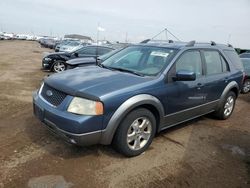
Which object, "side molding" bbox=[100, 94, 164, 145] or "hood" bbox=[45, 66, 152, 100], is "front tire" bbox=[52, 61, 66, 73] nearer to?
"hood" bbox=[45, 66, 152, 100]

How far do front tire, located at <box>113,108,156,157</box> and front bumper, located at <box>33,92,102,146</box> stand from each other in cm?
38

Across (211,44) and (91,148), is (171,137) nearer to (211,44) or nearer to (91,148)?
(91,148)

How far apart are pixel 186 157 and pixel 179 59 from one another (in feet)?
5.46

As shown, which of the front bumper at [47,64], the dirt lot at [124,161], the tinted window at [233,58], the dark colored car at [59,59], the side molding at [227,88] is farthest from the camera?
the front bumper at [47,64]

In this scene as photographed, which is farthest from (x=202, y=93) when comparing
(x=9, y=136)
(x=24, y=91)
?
(x=24, y=91)

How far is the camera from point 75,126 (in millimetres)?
3697

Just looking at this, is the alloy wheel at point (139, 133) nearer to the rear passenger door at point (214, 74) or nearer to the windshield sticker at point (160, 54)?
the windshield sticker at point (160, 54)

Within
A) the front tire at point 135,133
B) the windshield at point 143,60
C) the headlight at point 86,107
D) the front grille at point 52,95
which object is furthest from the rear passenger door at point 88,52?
the headlight at point 86,107

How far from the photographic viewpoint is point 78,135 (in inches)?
147

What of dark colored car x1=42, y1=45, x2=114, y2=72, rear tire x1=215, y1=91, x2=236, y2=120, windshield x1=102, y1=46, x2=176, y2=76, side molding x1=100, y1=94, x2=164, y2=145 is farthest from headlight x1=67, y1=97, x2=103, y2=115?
dark colored car x1=42, y1=45, x2=114, y2=72

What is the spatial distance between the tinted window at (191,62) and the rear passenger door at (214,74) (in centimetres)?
21

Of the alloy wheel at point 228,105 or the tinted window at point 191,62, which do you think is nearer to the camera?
the tinted window at point 191,62

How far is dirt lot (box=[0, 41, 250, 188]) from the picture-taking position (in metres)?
3.68

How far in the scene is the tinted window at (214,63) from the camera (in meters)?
5.70
